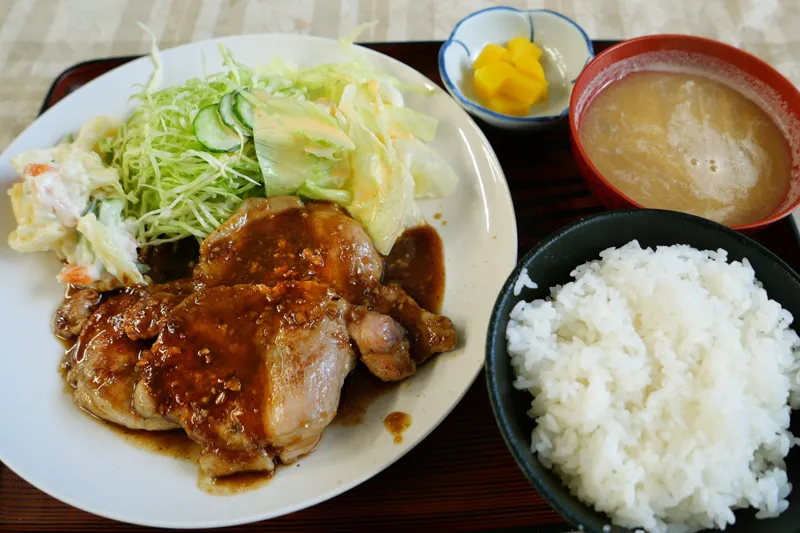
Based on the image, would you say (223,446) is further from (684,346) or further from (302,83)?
(302,83)

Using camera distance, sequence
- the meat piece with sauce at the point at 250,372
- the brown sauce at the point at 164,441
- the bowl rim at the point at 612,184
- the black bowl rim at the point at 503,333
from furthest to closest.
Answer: the brown sauce at the point at 164,441, the bowl rim at the point at 612,184, the meat piece with sauce at the point at 250,372, the black bowl rim at the point at 503,333

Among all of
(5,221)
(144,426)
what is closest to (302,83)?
(5,221)

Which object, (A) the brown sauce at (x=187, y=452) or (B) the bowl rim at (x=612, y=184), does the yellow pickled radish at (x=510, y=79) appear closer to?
(B) the bowl rim at (x=612, y=184)

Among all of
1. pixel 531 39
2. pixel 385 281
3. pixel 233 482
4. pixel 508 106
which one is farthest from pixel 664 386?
pixel 531 39

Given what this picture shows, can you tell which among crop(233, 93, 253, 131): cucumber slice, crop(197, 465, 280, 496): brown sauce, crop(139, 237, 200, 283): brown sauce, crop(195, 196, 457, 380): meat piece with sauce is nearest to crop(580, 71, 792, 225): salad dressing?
crop(195, 196, 457, 380): meat piece with sauce

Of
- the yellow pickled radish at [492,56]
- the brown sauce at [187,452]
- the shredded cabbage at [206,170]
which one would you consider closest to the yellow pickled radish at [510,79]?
the yellow pickled radish at [492,56]

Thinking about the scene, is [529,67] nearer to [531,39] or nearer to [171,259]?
[531,39]
